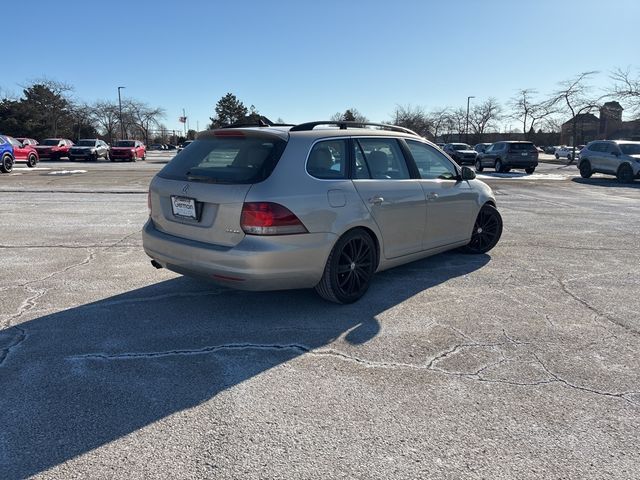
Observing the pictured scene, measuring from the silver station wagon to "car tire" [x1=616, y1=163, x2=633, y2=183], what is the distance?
65.6 ft

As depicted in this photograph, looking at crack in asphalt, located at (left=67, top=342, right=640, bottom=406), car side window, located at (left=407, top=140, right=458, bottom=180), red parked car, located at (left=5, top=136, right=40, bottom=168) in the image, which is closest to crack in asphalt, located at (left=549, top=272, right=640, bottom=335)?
crack in asphalt, located at (left=67, top=342, right=640, bottom=406)

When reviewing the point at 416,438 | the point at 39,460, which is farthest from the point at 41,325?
the point at 416,438

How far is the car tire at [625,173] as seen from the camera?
2128 centimetres

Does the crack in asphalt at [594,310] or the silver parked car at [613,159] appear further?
the silver parked car at [613,159]

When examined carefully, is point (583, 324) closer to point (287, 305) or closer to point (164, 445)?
point (287, 305)

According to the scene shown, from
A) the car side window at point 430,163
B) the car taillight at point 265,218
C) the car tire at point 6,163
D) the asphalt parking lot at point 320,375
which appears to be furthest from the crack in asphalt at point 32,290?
the car tire at point 6,163

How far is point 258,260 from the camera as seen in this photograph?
3.91 metres

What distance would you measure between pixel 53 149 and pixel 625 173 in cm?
3669

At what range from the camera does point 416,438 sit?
8.77ft

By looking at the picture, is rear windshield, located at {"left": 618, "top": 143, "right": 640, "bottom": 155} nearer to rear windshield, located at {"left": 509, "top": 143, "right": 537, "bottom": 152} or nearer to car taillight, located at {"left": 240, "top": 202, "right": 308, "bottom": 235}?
rear windshield, located at {"left": 509, "top": 143, "right": 537, "bottom": 152}

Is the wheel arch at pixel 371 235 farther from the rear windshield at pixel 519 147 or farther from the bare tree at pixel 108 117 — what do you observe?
the bare tree at pixel 108 117

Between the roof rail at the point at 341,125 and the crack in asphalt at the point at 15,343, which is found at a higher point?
the roof rail at the point at 341,125

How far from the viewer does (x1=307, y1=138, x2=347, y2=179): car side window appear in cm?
431

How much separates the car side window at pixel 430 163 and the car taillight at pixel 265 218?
7.00ft
